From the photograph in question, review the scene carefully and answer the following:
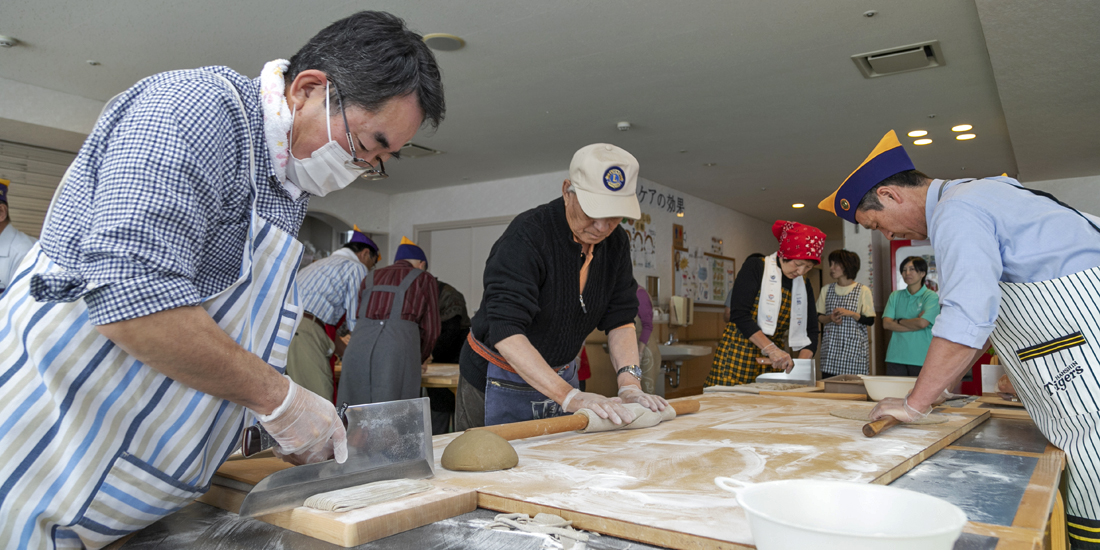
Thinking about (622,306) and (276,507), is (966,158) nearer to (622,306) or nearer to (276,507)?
(622,306)

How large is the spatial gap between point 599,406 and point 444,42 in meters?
2.63

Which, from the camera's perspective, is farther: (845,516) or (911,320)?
(911,320)

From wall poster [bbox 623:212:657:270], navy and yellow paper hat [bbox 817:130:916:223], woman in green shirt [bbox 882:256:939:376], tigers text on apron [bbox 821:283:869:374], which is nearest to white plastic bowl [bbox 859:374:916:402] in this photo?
navy and yellow paper hat [bbox 817:130:916:223]

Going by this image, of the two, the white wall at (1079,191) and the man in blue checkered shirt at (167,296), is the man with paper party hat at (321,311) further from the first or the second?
the white wall at (1079,191)

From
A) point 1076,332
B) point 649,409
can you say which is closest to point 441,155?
point 649,409

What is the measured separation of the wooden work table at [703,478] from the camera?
0.79 m

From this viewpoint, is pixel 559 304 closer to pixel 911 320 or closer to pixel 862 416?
pixel 862 416

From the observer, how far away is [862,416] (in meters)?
1.82

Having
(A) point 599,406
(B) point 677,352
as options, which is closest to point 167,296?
(A) point 599,406

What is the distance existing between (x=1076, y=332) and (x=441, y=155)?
525 centimetres

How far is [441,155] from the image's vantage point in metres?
6.04

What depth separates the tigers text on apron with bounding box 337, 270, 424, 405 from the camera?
341cm

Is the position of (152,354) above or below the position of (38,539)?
above

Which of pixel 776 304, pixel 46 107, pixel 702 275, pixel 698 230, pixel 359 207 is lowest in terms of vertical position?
pixel 776 304
